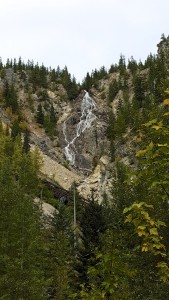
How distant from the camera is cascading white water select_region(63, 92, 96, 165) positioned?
130 meters

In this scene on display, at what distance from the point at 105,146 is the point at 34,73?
2113 inches

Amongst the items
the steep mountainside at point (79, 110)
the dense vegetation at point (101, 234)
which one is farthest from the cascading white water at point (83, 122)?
the dense vegetation at point (101, 234)

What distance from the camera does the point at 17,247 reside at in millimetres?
32094

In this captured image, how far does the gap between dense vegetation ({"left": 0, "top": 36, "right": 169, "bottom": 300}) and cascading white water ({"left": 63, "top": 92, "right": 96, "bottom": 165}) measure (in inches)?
538

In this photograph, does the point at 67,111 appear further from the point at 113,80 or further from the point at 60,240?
the point at 60,240

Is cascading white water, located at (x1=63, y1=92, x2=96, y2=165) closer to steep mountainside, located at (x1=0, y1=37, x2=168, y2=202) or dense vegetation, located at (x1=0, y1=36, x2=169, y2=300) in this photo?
steep mountainside, located at (x1=0, y1=37, x2=168, y2=202)

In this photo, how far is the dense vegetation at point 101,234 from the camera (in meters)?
5.86

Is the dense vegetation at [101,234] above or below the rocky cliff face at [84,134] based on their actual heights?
below

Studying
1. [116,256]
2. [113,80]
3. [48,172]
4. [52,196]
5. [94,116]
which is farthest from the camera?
[113,80]

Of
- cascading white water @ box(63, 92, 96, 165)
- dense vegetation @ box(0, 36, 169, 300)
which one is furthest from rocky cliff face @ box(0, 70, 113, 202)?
dense vegetation @ box(0, 36, 169, 300)

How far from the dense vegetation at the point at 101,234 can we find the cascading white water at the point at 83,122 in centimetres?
1367

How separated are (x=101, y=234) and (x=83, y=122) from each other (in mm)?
115428

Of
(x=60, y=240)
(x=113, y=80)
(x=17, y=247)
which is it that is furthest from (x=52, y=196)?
(x=113, y=80)

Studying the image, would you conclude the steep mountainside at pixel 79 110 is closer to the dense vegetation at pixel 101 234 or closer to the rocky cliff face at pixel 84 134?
the rocky cliff face at pixel 84 134
